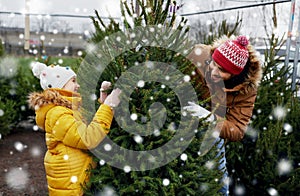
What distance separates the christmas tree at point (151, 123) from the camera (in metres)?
2.27

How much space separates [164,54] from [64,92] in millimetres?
823

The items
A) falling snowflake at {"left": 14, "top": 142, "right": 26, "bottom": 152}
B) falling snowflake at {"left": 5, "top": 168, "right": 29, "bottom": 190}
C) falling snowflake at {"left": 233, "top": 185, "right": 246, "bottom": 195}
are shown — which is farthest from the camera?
falling snowflake at {"left": 14, "top": 142, "right": 26, "bottom": 152}

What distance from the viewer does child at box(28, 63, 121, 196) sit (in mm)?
2309

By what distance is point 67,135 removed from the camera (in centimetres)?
239

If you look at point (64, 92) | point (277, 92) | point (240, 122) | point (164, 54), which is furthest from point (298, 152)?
point (64, 92)

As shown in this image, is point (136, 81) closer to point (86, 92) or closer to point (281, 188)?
point (86, 92)

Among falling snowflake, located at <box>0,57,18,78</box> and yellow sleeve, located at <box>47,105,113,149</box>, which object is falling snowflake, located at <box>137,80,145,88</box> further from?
falling snowflake, located at <box>0,57,18,78</box>

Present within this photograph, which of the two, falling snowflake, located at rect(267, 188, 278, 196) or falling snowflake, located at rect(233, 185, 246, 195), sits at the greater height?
falling snowflake, located at rect(267, 188, 278, 196)

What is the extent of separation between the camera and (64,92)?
2711 millimetres

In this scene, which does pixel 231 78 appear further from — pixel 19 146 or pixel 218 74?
pixel 19 146

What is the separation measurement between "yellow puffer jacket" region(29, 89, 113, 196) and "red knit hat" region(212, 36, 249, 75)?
1185 mm

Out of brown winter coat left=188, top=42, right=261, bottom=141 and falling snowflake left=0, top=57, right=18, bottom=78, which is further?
falling snowflake left=0, top=57, right=18, bottom=78

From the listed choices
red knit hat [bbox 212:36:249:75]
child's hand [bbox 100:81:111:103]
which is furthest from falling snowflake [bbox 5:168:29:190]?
red knit hat [bbox 212:36:249:75]

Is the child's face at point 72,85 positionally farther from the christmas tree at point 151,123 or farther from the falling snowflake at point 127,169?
the falling snowflake at point 127,169
